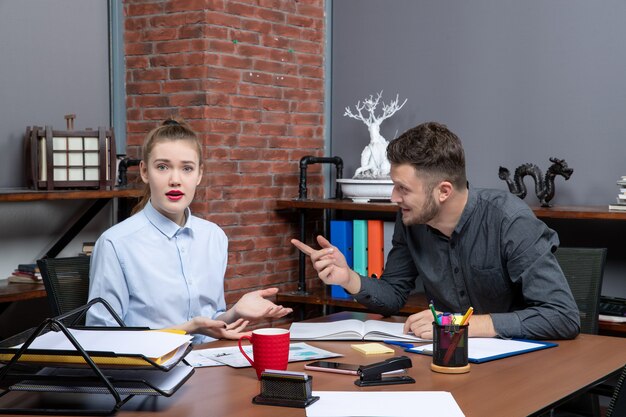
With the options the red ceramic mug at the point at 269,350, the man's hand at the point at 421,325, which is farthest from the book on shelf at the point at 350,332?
the red ceramic mug at the point at 269,350

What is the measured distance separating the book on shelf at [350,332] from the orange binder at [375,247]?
167 centimetres

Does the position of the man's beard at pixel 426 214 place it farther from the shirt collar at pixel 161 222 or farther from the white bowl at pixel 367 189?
the white bowl at pixel 367 189

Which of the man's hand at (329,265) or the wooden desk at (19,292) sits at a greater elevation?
the man's hand at (329,265)

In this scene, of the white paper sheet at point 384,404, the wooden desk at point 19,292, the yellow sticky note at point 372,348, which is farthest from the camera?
the wooden desk at point 19,292

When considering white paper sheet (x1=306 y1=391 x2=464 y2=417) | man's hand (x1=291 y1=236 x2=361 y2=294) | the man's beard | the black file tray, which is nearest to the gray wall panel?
the man's beard

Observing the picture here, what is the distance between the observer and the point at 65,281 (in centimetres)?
234

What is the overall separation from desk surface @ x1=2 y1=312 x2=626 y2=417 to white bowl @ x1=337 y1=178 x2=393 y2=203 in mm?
1964

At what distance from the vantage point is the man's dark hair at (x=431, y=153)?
2.45m

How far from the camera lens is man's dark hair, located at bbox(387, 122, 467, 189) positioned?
8.03ft

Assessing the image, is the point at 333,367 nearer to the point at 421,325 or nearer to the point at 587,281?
the point at 421,325

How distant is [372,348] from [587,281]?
0.84 metres

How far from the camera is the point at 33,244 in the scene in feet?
12.0

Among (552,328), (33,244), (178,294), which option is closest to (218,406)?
(178,294)

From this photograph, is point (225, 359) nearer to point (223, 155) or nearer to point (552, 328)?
point (552, 328)
